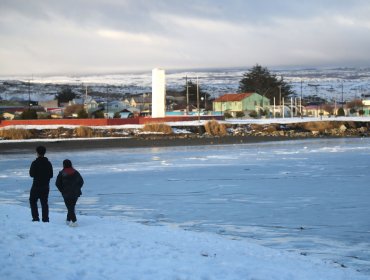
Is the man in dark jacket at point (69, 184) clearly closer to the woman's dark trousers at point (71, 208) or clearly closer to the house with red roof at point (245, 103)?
the woman's dark trousers at point (71, 208)

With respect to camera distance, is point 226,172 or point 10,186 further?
point 226,172

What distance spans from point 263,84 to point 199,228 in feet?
505

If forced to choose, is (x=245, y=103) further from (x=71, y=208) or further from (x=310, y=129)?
(x=71, y=208)

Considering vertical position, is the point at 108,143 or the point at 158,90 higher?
the point at 158,90

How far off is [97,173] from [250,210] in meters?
13.5

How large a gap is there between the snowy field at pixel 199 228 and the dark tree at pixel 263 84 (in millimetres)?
133261

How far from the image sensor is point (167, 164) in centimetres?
3562

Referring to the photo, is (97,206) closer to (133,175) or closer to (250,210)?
(250,210)

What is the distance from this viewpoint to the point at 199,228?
1555 cm

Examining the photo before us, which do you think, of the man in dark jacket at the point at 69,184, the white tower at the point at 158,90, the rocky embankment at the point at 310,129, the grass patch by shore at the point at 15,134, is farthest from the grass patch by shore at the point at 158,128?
the man in dark jacket at the point at 69,184

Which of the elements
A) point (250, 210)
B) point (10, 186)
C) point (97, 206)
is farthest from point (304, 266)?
point (10, 186)

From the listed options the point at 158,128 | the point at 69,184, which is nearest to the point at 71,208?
the point at 69,184

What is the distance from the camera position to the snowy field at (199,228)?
33.6 ft

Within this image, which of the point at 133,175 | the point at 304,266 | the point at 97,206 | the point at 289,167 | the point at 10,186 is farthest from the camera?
the point at 289,167
